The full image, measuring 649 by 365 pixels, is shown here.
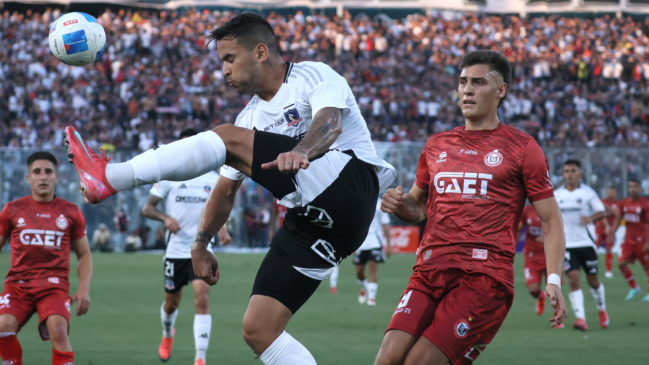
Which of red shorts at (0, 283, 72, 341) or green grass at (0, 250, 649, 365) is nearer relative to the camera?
red shorts at (0, 283, 72, 341)

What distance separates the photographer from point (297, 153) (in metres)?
3.43

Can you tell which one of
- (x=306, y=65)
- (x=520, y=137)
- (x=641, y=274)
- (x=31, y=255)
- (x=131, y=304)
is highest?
(x=306, y=65)

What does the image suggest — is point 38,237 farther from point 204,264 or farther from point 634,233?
point 634,233

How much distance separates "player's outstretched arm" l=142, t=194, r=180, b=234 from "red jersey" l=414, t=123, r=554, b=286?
4559 millimetres

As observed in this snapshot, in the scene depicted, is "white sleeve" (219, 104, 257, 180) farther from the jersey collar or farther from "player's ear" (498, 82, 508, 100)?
"player's ear" (498, 82, 508, 100)

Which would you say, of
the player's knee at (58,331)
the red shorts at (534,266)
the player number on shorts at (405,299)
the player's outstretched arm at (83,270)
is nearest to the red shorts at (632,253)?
the red shorts at (534,266)

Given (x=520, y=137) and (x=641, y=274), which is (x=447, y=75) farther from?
(x=520, y=137)

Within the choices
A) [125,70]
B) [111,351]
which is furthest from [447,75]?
[111,351]

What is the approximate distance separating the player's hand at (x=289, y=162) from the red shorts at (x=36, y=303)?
3489 millimetres

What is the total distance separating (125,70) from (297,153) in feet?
86.8

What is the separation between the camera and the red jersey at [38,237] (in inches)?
248

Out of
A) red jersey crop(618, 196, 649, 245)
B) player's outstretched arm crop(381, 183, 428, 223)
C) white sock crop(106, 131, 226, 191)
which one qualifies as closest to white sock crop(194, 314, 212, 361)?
player's outstretched arm crop(381, 183, 428, 223)

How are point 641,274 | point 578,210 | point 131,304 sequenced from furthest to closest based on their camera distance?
point 641,274, point 131,304, point 578,210

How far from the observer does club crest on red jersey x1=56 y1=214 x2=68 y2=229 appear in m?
6.45
